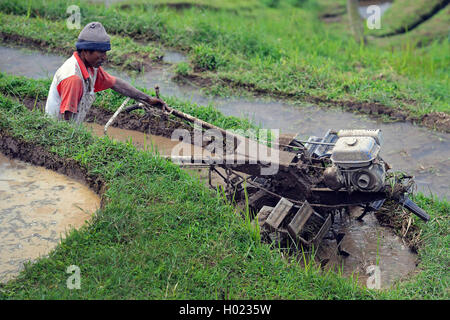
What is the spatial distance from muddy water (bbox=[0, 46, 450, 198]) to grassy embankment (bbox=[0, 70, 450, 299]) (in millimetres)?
1110

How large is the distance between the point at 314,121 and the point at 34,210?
4129 millimetres

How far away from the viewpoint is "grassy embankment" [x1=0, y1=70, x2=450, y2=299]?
13.8 feet

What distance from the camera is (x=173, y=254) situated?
14.7 ft

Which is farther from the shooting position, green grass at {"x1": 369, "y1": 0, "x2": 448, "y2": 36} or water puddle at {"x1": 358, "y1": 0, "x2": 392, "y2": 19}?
water puddle at {"x1": 358, "y1": 0, "x2": 392, "y2": 19}

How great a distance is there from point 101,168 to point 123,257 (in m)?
1.39

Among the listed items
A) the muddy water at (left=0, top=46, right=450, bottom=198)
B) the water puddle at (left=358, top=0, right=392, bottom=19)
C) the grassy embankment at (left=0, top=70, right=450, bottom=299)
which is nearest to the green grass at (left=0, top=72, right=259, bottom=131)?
the muddy water at (left=0, top=46, right=450, bottom=198)

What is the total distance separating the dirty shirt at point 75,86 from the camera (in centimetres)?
538

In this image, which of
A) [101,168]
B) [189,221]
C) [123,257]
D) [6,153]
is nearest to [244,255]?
[189,221]

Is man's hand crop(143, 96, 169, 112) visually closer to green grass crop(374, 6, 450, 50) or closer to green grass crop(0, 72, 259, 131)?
green grass crop(0, 72, 259, 131)

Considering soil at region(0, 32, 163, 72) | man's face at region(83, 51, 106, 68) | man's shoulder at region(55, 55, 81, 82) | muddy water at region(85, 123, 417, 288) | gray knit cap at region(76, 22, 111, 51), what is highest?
gray knit cap at region(76, 22, 111, 51)

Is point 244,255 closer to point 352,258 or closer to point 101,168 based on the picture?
point 352,258

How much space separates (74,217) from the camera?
16.9 ft

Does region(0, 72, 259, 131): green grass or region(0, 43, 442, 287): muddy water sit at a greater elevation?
region(0, 72, 259, 131): green grass

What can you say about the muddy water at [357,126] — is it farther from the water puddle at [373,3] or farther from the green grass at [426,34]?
the water puddle at [373,3]
